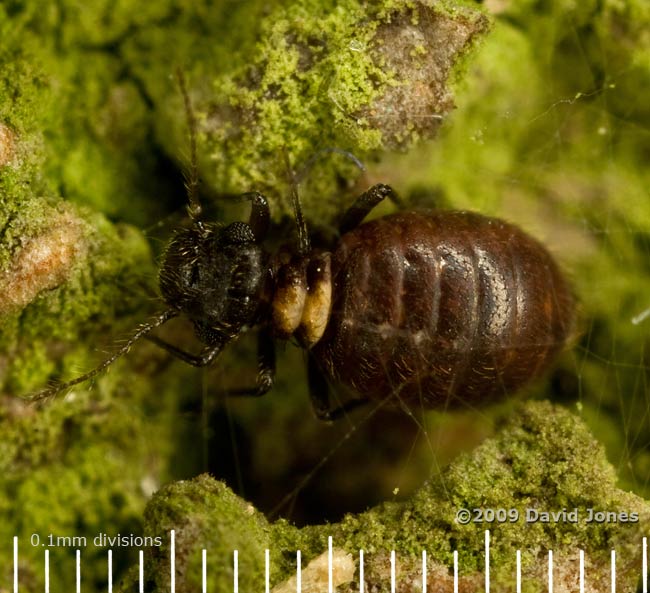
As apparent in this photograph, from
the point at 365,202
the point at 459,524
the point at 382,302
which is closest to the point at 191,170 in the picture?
the point at 365,202

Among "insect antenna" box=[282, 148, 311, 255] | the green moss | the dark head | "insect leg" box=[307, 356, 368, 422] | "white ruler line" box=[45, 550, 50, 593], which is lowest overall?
"white ruler line" box=[45, 550, 50, 593]

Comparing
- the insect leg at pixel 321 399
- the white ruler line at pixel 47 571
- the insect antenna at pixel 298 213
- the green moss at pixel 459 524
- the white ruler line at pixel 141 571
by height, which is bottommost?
the white ruler line at pixel 47 571

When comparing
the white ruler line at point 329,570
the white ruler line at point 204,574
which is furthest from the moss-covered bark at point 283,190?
the white ruler line at point 204,574

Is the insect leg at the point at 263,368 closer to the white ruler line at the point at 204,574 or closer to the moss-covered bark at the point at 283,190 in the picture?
the moss-covered bark at the point at 283,190

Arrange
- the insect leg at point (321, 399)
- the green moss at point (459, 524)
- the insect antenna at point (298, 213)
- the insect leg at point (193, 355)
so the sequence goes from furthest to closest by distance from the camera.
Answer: the insect leg at point (321, 399) → the insect leg at point (193, 355) → the insect antenna at point (298, 213) → the green moss at point (459, 524)

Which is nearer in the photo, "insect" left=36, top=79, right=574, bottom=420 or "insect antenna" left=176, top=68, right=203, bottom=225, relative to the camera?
"insect antenna" left=176, top=68, right=203, bottom=225

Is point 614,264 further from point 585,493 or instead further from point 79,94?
point 79,94

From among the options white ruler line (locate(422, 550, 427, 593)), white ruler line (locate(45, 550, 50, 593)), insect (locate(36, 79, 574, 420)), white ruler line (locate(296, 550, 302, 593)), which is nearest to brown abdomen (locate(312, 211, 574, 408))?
insect (locate(36, 79, 574, 420))

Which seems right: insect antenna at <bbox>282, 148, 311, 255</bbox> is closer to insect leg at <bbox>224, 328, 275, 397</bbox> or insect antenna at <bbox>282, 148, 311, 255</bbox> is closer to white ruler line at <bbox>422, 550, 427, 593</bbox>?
insect leg at <bbox>224, 328, 275, 397</bbox>
